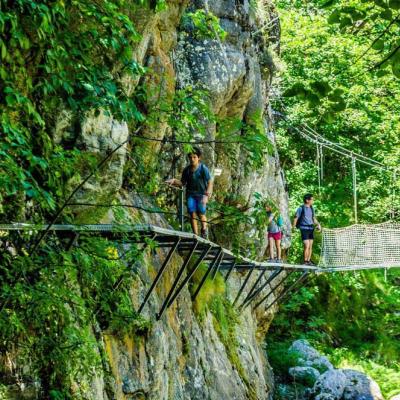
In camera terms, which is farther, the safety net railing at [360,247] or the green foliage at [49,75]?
the safety net railing at [360,247]

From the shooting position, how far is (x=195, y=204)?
8531 mm

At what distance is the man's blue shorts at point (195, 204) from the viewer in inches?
335

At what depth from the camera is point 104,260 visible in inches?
189

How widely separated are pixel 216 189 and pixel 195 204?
342 centimetres

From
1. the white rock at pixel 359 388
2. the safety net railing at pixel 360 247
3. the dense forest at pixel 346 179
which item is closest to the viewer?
the white rock at pixel 359 388

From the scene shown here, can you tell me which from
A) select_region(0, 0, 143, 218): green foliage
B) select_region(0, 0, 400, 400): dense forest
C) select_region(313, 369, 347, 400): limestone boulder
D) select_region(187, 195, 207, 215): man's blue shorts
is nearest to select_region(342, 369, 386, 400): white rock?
select_region(313, 369, 347, 400): limestone boulder

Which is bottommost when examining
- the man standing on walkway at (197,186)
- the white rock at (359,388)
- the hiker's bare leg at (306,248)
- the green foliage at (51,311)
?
the white rock at (359,388)

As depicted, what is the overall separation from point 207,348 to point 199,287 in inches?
28.7

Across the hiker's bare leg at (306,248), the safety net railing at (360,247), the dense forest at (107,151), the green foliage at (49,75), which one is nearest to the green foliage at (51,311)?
the dense forest at (107,151)

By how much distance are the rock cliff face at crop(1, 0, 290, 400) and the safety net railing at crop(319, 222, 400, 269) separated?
53.2 inches

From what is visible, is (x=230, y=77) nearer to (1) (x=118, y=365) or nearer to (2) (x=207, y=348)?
(2) (x=207, y=348)

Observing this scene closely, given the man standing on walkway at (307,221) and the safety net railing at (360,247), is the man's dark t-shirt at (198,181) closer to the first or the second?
the man standing on walkway at (307,221)

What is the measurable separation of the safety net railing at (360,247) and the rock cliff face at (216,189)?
135 centimetres

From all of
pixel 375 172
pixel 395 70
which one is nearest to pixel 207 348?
pixel 395 70
